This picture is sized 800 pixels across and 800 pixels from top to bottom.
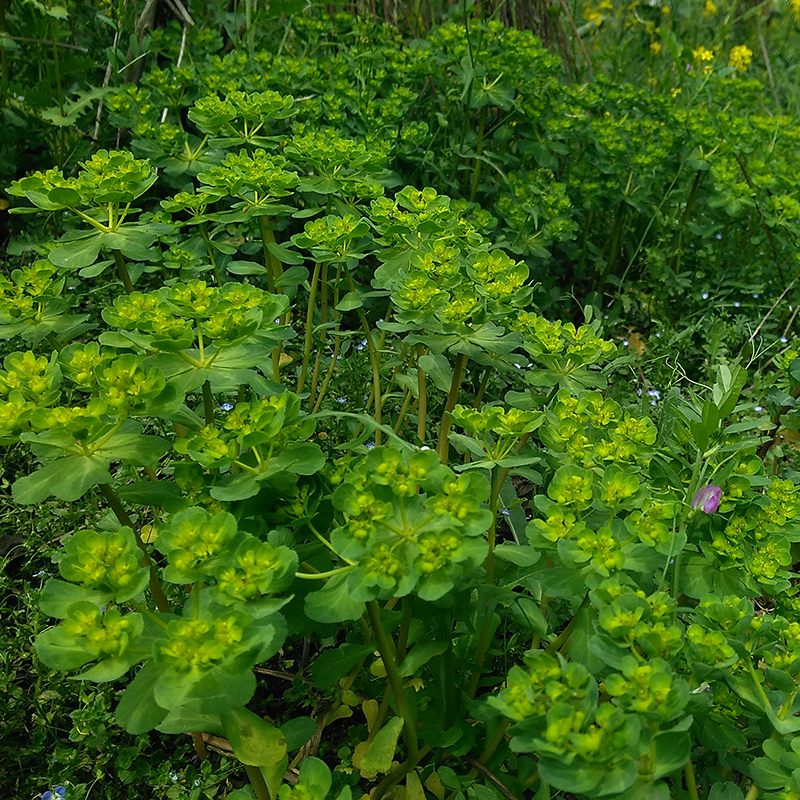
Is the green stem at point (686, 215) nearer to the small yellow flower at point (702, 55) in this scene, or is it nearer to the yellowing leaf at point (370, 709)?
the small yellow flower at point (702, 55)

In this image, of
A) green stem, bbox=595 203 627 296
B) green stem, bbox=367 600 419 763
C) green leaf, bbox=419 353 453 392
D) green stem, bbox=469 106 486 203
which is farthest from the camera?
green stem, bbox=595 203 627 296

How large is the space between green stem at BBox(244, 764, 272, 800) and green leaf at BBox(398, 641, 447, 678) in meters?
0.29

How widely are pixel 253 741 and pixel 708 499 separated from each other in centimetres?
85

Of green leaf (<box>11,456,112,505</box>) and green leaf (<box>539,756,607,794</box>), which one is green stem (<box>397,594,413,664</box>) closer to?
green leaf (<box>539,756,607,794</box>)

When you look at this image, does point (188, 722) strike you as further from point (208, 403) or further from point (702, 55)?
point (702, 55)

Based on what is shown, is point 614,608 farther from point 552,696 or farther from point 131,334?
point 131,334

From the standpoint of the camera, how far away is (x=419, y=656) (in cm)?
132

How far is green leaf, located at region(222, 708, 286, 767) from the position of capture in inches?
46.6

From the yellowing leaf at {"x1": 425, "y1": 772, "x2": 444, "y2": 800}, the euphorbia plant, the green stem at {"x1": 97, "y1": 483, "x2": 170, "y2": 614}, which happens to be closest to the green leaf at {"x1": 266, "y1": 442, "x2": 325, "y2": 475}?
the euphorbia plant

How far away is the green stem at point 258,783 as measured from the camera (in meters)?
1.29

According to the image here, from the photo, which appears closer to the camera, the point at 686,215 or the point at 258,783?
the point at 258,783

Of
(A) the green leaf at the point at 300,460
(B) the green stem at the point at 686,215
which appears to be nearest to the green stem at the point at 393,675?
(A) the green leaf at the point at 300,460

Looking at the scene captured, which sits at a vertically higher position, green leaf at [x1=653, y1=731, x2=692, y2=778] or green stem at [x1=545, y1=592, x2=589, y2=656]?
green leaf at [x1=653, y1=731, x2=692, y2=778]

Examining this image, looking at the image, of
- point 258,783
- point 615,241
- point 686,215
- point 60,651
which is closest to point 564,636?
point 258,783
